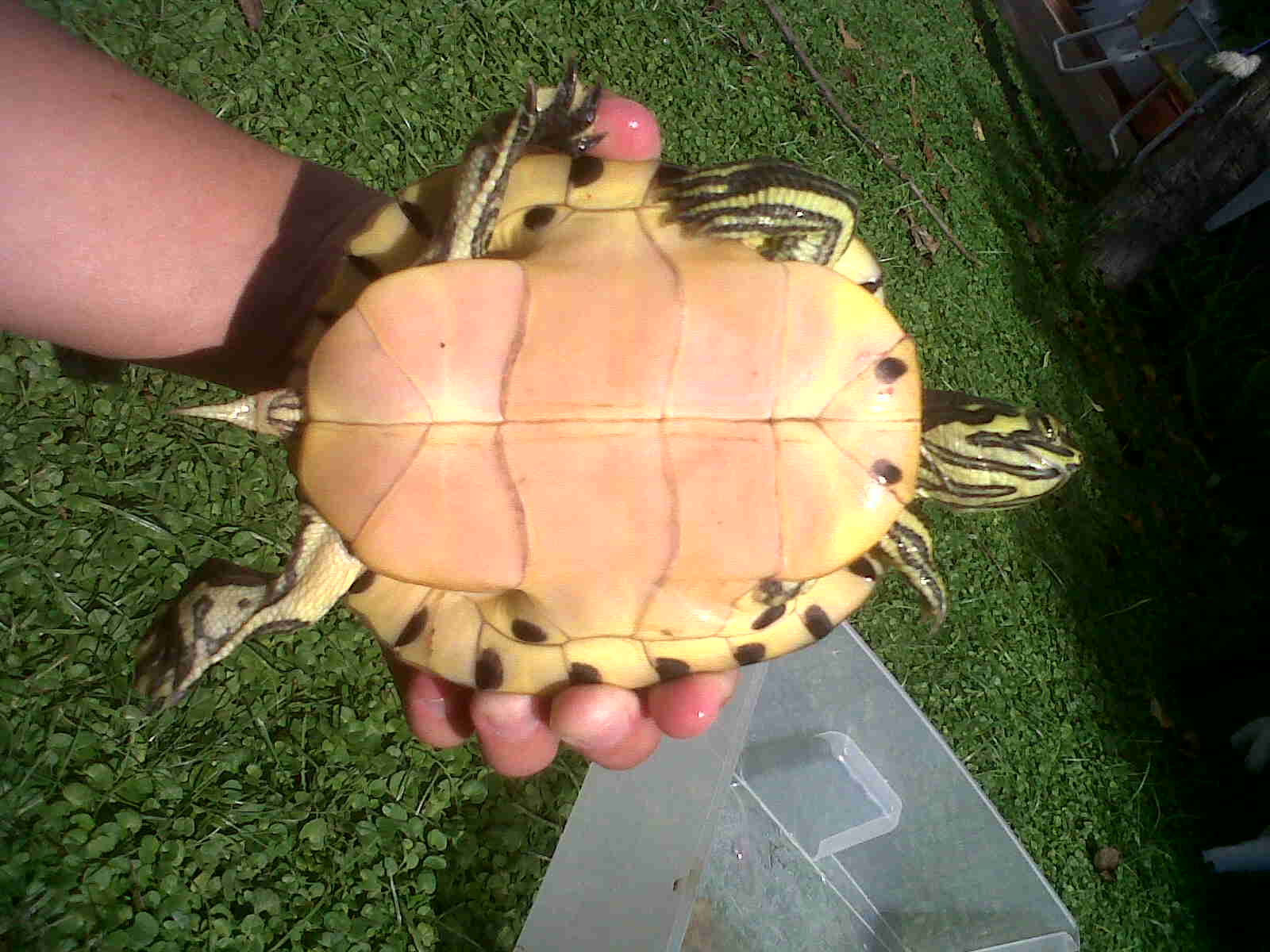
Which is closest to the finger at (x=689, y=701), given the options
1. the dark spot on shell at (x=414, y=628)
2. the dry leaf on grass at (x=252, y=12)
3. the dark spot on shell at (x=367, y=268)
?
the dark spot on shell at (x=414, y=628)

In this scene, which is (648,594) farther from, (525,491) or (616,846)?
(616,846)

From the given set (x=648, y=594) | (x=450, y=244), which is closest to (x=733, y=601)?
(x=648, y=594)

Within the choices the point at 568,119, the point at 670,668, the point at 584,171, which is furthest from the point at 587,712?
the point at 568,119

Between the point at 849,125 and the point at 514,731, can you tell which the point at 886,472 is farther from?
the point at 849,125

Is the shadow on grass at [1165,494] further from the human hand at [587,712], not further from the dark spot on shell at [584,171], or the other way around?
the dark spot on shell at [584,171]

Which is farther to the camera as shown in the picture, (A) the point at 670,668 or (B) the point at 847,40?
(B) the point at 847,40

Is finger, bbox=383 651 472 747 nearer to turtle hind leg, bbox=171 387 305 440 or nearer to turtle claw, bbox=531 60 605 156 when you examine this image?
turtle hind leg, bbox=171 387 305 440

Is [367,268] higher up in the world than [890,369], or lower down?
lower down
